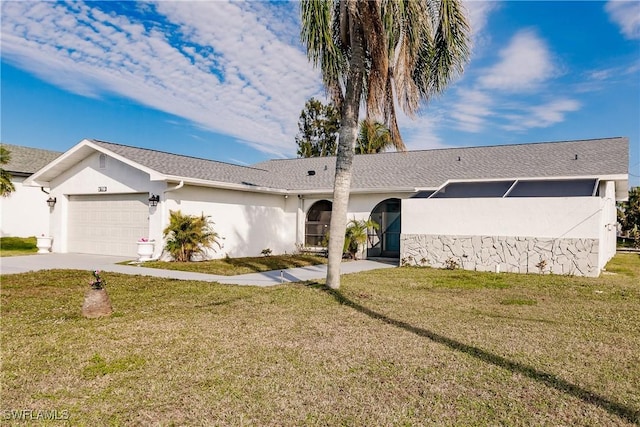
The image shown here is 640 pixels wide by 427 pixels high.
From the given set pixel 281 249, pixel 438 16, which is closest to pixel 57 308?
pixel 438 16

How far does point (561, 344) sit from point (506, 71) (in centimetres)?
1496

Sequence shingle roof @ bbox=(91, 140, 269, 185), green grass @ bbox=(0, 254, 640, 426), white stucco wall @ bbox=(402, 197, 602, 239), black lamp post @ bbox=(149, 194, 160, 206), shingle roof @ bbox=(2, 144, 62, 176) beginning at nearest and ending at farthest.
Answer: green grass @ bbox=(0, 254, 640, 426) < white stucco wall @ bbox=(402, 197, 602, 239) < black lamp post @ bbox=(149, 194, 160, 206) < shingle roof @ bbox=(91, 140, 269, 185) < shingle roof @ bbox=(2, 144, 62, 176)

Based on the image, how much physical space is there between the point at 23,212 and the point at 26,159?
466 centimetres

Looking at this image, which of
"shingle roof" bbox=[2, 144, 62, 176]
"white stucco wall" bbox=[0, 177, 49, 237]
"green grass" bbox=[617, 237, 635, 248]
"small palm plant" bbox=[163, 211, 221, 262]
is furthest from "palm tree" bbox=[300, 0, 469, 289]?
"green grass" bbox=[617, 237, 635, 248]

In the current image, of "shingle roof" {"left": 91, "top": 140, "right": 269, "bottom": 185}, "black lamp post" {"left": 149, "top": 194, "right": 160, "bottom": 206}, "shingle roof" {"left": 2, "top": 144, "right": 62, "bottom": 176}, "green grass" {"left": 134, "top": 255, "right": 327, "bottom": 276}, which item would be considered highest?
"shingle roof" {"left": 2, "top": 144, "right": 62, "bottom": 176}

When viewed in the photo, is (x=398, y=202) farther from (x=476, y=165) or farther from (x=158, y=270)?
(x=158, y=270)

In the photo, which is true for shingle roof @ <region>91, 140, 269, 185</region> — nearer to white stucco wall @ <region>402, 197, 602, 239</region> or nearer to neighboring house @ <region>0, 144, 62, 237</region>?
white stucco wall @ <region>402, 197, 602, 239</region>

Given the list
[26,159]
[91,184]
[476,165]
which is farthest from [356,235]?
[26,159]

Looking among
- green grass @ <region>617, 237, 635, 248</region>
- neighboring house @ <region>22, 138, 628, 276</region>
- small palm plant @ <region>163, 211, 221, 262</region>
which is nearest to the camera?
neighboring house @ <region>22, 138, 628, 276</region>

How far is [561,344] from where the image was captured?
5.64 metres

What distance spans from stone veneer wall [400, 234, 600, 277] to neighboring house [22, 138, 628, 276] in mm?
32

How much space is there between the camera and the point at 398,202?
1794 centimetres

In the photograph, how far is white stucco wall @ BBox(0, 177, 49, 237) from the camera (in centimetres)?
2250

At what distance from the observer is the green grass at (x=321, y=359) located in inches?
144
